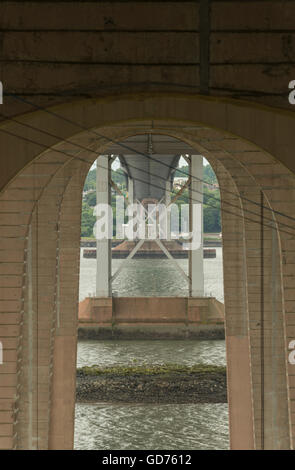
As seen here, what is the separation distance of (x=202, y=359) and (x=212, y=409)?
804cm

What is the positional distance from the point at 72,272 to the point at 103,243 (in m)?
20.0

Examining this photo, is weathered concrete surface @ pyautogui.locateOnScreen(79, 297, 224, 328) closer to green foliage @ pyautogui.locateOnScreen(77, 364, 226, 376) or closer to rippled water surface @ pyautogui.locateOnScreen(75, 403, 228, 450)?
green foliage @ pyautogui.locateOnScreen(77, 364, 226, 376)

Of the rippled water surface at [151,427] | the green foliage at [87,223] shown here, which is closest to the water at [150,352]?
the rippled water surface at [151,427]

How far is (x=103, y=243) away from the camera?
128 feet

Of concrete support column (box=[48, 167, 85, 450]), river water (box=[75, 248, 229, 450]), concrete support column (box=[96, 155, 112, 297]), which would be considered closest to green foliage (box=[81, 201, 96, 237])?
concrete support column (box=[96, 155, 112, 297])

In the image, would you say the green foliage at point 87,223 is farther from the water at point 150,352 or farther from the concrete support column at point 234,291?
the concrete support column at point 234,291

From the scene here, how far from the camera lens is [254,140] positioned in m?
5.09

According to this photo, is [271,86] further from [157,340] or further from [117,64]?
[157,340]

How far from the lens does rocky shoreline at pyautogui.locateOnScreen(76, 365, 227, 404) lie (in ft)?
80.1

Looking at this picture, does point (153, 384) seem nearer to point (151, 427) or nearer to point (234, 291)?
point (151, 427)

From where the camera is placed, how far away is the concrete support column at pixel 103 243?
3616cm

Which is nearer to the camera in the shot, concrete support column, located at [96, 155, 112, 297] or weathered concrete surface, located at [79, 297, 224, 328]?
concrete support column, located at [96, 155, 112, 297]

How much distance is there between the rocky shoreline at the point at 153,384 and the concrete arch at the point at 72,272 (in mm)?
6307

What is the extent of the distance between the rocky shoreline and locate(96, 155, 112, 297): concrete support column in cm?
1048
